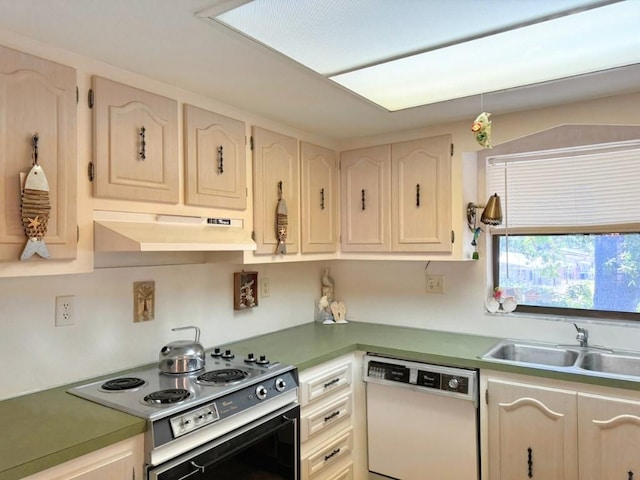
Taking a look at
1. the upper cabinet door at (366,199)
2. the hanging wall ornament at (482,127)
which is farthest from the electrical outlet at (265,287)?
the hanging wall ornament at (482,127)

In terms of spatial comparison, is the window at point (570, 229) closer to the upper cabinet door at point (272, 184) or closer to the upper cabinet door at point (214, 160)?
the upper cabinet door at point (272, 184)

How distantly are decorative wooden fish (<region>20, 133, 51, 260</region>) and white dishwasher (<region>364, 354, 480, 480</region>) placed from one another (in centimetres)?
164

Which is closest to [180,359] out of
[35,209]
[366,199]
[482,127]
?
[35,209]

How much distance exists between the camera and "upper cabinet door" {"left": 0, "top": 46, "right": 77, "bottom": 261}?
4.50 ft

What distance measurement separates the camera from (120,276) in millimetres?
1986

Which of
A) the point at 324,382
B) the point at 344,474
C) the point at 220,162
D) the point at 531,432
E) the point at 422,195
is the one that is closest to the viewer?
the point at 531,432

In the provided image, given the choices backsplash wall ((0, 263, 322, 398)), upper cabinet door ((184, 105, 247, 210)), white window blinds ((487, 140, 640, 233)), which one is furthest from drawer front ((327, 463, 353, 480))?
white window blinds ((487, 140, 640, 233))

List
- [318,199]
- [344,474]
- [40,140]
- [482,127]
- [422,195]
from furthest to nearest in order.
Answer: [318,199], [422,195], [344,474], [482,127], [40,140]

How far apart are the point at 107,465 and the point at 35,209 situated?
81 cm

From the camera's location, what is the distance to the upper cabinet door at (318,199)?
103 inches

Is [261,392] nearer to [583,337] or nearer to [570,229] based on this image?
[583,337]

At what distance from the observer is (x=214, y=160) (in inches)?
80.8

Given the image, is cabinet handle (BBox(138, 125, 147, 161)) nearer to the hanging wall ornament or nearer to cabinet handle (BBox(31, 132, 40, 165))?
cabinet handle (BBox(31, 132, 40, 165))

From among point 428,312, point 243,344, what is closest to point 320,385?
point 243,344
